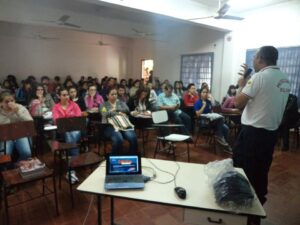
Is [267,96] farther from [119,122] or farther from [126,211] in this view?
[119,122]

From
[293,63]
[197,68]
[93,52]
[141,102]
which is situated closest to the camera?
[141,102]

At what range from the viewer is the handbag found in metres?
3.45

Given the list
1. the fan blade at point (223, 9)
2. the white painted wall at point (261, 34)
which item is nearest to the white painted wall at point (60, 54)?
the white painted wall at point (261, 34)

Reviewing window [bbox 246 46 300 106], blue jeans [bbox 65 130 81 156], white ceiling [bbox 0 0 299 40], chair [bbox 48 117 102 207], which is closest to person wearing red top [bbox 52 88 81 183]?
blue jeans [bbox 65 130 81 156]

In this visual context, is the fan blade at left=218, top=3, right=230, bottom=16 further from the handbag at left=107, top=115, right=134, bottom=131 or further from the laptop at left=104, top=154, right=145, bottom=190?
the laptop at left=104, top=154, right=145, bottom=190

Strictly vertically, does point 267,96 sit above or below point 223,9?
below

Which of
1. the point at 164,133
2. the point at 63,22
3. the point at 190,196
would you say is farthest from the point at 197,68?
the point at 190,196

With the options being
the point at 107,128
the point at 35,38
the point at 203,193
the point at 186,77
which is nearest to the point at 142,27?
the point at 186,77

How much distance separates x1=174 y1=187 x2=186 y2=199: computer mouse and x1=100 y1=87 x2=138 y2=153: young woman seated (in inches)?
77.3

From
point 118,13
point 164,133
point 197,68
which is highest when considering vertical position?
point 118,13

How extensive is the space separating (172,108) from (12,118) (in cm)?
306

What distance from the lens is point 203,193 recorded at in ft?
4.54

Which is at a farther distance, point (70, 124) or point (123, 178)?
point (70, 124)

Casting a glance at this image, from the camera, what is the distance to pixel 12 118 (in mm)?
2854
